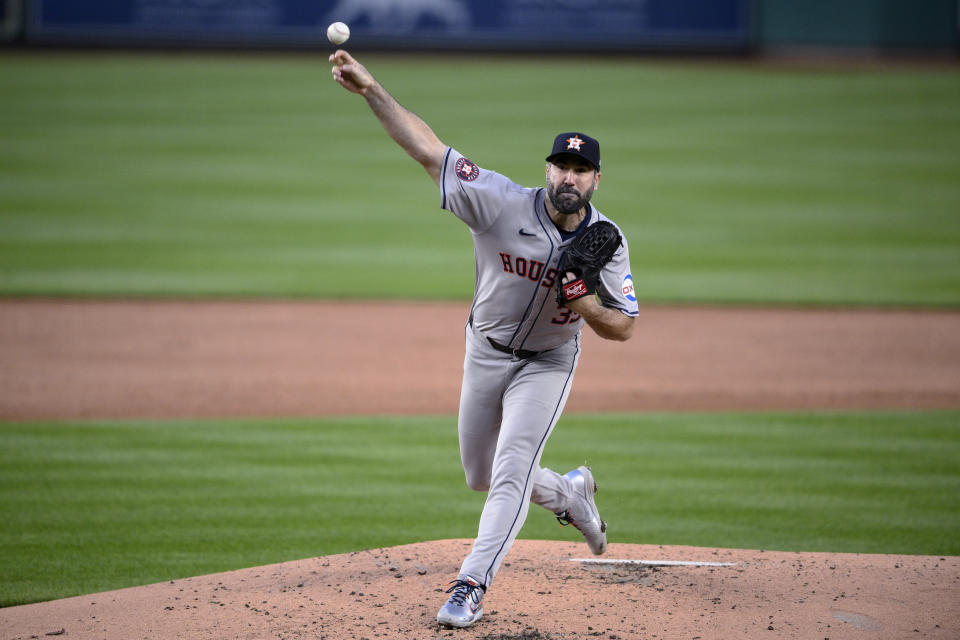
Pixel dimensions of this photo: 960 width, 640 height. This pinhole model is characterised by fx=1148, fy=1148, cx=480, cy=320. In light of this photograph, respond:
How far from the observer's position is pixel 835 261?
15680 mm

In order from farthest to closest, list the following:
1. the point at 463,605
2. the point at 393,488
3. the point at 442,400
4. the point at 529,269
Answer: the point at 442,400, the point at 393,488, the point at 529,269, the point at 463,605

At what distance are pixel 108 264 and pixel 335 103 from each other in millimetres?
11307

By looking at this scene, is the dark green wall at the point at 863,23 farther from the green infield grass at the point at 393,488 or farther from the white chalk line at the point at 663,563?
the white chalk line at the point at 663,563

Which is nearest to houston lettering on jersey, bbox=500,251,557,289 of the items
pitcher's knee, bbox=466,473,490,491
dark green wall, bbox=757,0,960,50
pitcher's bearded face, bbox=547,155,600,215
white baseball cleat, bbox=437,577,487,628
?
pitcher's bearded face, bbox=547,155,600,215

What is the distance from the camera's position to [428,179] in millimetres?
20703

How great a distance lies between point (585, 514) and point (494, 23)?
21276 mm

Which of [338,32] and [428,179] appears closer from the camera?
[338,32]

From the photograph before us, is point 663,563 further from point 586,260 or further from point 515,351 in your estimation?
point 586,260

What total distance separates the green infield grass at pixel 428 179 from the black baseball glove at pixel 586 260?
902 centimetres

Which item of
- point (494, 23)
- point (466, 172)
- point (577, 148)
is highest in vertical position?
point (494, 23)

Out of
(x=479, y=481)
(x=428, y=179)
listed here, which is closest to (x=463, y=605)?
(x=479, y=481)

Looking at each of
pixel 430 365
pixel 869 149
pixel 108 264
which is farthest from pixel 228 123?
pixel 430 365

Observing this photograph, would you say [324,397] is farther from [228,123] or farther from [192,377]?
[228,123]

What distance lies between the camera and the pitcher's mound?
4.61 m
